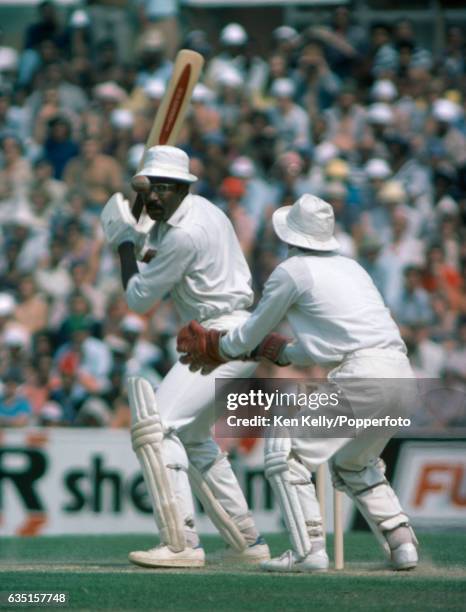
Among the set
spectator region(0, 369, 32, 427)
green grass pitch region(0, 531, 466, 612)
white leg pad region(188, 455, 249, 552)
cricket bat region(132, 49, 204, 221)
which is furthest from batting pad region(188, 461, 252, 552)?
spectator region(0, 369, 32, 427)

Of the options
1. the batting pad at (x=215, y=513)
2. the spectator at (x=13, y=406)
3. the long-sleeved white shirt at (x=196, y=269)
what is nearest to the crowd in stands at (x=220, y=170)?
the spectator at (x=13, y=406)

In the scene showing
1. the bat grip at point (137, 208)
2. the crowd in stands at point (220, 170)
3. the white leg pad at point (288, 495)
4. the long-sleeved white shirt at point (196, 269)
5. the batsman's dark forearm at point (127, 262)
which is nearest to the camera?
the white leg pad at point (288, 495)

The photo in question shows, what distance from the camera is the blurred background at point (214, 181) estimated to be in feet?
39.0

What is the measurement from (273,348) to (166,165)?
113 centimetres

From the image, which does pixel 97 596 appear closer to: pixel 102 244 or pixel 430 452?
pixel 430 452

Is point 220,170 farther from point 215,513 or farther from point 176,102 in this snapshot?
point 215,513

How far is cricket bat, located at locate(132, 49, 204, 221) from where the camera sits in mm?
9055

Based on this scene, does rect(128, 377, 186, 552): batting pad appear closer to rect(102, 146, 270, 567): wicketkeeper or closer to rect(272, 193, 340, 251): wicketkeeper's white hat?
rect(102, 146, 270, 567): wicketkeeper

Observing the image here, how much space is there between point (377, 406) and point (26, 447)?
4912 mm

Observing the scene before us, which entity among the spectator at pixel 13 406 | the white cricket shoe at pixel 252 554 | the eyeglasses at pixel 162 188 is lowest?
the spectator at pixel 13 406

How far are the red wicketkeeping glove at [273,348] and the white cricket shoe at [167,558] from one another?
40.4 inches

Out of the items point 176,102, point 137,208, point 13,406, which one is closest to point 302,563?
point 137,208

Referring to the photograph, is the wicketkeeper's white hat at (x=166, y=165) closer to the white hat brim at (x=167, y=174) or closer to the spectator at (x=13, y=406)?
the white hat brim at (x=167, y=174)

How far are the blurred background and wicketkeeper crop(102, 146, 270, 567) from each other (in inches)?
138
